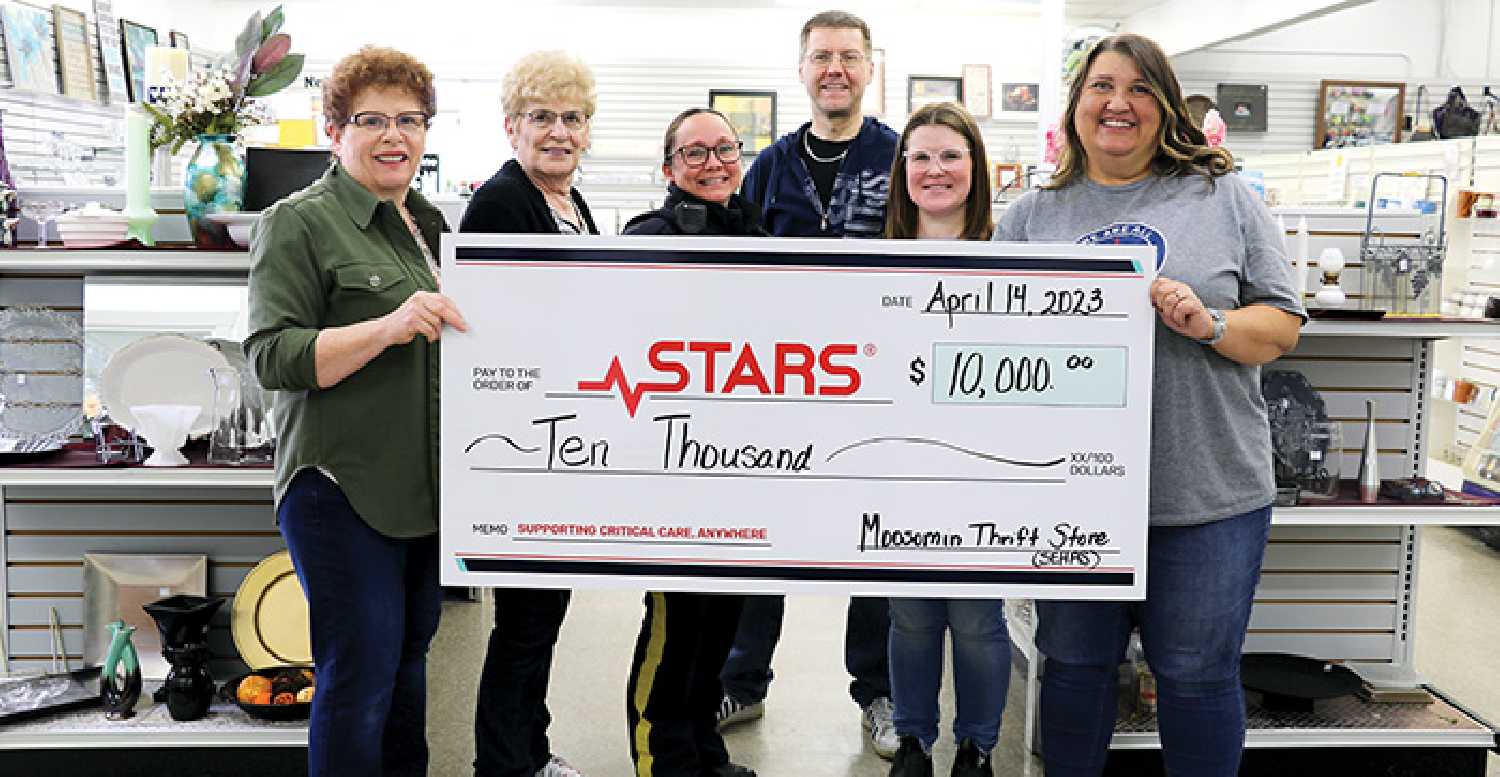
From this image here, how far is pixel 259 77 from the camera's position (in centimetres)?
308

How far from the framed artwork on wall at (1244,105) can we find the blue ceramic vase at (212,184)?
37.3 feet

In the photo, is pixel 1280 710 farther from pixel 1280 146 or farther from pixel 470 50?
pixel 1280 146

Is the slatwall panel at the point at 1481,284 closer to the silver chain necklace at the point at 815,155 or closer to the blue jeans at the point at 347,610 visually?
the silver chain necklace at the point at 815,155

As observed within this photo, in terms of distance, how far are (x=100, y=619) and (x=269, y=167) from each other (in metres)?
1.31

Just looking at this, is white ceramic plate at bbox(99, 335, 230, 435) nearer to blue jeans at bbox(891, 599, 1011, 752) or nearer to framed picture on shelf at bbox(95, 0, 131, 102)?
blue jeans at bbox(891, 599, 1011, 752)

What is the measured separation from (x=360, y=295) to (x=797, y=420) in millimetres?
802

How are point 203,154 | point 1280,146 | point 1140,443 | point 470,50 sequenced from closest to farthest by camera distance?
Answer: 1. point 1140,443
2. point 203,154
3. point 470,50
4. point 1280,146

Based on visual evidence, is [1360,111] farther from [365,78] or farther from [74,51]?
[365,78]

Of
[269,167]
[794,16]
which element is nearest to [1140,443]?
[269,167]

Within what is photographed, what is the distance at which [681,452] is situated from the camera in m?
2.11

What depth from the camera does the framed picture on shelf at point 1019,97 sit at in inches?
456

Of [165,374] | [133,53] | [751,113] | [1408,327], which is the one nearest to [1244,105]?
[751,113]

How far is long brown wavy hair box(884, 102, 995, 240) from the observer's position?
2572 millimetres

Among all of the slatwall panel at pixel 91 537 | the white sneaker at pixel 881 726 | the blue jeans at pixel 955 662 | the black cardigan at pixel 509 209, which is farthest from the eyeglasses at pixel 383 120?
the white sneaker at pixel 881 726
